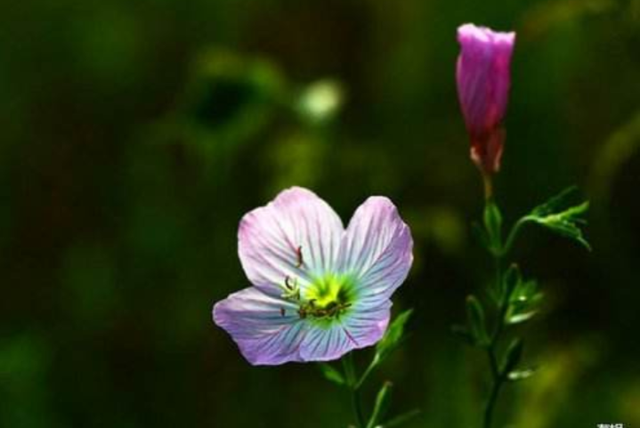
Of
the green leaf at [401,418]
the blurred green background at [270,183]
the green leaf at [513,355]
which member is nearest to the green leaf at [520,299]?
the green leaf at [513,355]

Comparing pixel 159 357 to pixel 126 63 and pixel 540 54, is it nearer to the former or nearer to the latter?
pixel 126 63

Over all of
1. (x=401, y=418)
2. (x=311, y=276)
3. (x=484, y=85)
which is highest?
(x=484, y=85)

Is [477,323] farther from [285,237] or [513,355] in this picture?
[285,237]

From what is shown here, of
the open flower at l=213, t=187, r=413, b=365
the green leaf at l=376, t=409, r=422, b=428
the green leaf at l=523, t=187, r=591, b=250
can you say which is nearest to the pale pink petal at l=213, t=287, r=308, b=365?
the open flower at l=213, t=187, r=413, b=365

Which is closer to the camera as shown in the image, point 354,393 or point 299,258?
point 354,393

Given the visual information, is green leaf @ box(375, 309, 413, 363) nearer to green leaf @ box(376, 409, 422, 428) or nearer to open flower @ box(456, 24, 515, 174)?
green leaf @ box(376, 409, 422, 428)

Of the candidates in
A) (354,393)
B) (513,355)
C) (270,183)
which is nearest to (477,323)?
(513,355)
